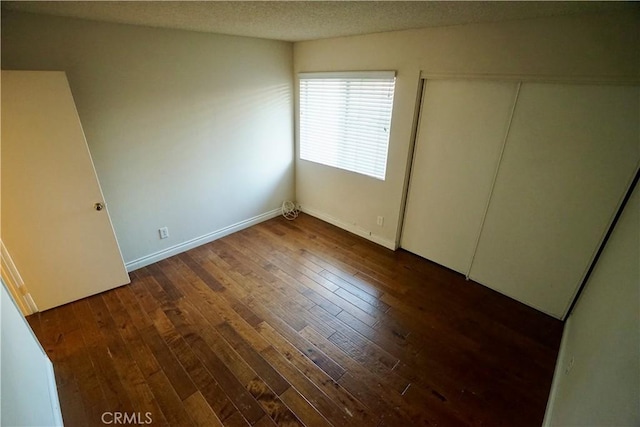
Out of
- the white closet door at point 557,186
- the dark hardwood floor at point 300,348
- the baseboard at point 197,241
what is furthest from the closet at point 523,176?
the baseboard at point 197,241

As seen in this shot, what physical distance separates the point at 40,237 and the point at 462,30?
3760mm

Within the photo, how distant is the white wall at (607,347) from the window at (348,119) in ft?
6.48

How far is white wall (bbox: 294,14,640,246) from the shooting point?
1833mm

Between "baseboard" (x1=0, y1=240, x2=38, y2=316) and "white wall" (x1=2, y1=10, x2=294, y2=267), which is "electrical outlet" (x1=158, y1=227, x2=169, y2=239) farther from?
"baseboard" (x1=0, y1=240, x2=38, y2=316)

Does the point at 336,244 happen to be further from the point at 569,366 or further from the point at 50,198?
the point at 50,198

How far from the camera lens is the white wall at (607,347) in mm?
1052

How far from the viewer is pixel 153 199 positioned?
2.96 meters

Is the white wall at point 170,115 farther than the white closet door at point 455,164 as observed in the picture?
No

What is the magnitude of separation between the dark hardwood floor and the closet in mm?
358

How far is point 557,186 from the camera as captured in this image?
7.24 feet

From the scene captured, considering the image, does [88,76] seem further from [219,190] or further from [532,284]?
[532,284]

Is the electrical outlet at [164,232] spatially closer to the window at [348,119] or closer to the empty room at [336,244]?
the empty room at [336,244]

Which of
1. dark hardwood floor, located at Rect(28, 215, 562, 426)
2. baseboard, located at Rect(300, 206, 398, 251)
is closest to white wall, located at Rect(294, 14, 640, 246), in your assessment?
baseboard, located at Rect(300, 206, 398, 251)

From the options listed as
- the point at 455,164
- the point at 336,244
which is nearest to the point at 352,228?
the point at 336,244
